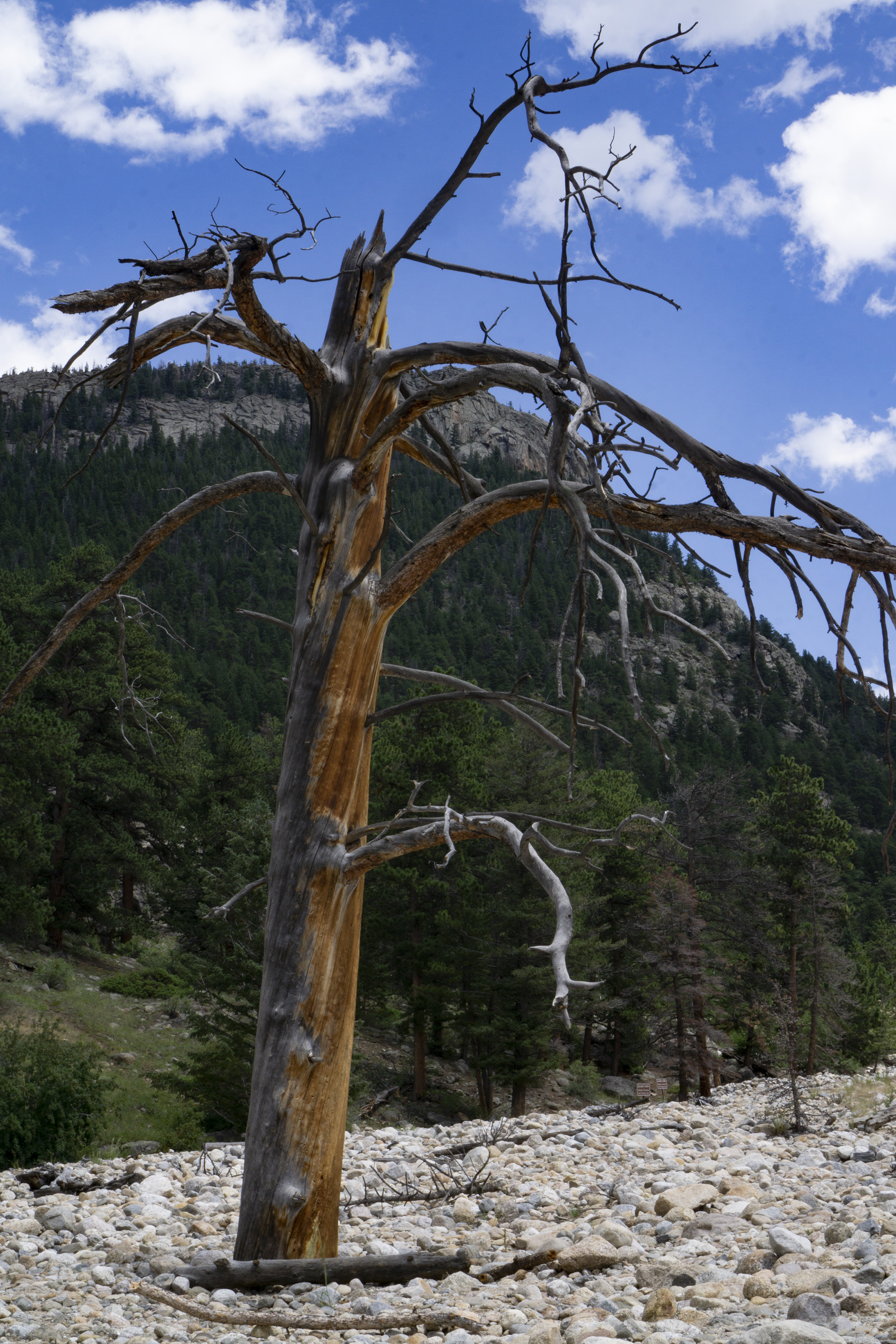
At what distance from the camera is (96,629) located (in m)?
28.4

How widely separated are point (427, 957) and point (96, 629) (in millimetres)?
14006

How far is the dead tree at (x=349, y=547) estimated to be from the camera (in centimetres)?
402

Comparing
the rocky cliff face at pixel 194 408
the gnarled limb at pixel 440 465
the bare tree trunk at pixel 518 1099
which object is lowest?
the bare tree trunk at pixel 518 1099

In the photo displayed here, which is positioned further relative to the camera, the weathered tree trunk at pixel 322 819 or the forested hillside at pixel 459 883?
the forested hillside at pixel 459 883

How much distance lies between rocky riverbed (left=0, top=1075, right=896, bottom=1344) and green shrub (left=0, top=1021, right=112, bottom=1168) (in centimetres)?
361

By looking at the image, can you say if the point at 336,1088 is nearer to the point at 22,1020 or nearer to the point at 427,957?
the point at 22,1020

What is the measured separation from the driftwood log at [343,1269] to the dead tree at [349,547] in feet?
0.40

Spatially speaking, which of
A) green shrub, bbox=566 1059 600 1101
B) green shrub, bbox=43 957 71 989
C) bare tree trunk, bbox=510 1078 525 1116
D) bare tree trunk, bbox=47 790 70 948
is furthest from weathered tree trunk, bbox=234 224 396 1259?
bare tree trunk, bbox=47 790 70 948

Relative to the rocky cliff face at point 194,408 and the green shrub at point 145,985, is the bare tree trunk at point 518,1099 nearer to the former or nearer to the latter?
the green shrub at point 145,985

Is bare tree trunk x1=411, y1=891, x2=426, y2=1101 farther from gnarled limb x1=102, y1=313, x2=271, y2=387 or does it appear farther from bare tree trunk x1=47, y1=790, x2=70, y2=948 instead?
gnarled limb x1=102, y1=313, x2=271, y2=387

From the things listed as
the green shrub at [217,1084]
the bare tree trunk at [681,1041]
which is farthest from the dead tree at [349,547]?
the bare tree trunk at [681,1041]

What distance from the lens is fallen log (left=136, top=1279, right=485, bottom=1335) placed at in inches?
131

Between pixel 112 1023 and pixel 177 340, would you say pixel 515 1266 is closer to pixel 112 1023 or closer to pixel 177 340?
pixel 177 340

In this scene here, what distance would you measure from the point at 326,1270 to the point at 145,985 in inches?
969
